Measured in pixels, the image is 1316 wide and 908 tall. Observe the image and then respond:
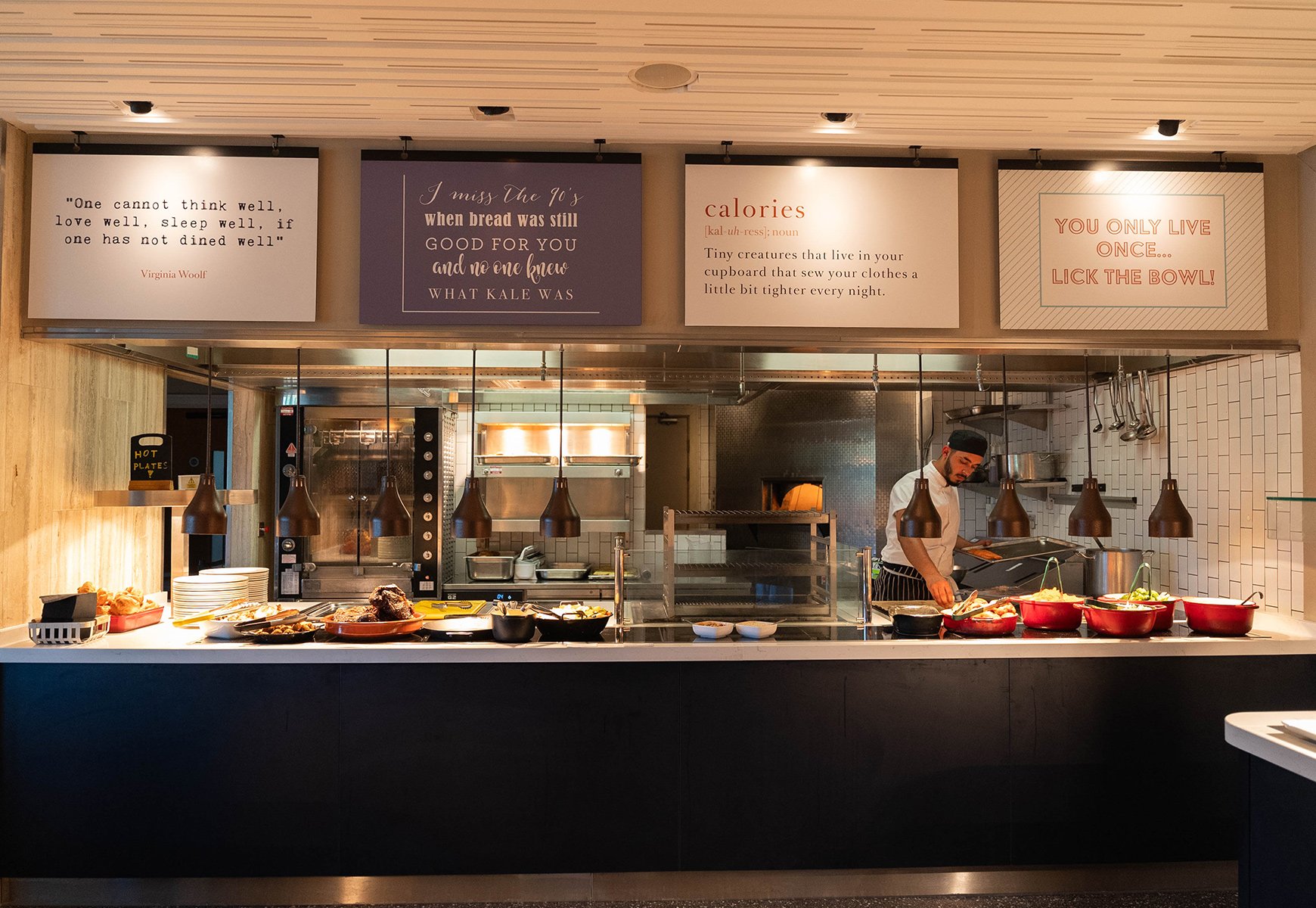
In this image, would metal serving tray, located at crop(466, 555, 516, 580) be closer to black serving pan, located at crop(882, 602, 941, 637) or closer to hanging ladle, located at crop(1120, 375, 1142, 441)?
black serving pan, located at crop(882, 602, 941, 637)

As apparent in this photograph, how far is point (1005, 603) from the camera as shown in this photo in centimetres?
395

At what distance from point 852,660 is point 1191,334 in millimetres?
2104

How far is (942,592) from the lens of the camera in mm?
4629

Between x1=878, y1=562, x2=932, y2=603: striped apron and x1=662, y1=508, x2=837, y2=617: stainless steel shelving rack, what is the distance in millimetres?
888

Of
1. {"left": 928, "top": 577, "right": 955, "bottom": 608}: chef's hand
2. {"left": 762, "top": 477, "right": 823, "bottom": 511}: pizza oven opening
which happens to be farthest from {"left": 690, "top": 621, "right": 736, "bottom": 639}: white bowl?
{"left": 762, "top": 477, "right": 823, "bottom": 511}: pizza oven opening

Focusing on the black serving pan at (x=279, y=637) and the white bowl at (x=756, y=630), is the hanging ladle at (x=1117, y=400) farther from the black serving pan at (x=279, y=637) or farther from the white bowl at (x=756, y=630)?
the black serving pan at (x=279, y=637)

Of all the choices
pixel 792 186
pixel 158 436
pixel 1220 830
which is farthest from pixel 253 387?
pixel 1220 830

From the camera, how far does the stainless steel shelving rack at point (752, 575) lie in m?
4.32

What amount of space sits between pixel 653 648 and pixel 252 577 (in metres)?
2.47

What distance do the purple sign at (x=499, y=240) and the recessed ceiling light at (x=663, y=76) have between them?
23.0 inches

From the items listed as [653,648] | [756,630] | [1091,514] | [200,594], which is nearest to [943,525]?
[1091,514]

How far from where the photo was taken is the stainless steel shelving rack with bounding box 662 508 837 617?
14.2ft

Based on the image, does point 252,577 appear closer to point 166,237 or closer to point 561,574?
point 166,237

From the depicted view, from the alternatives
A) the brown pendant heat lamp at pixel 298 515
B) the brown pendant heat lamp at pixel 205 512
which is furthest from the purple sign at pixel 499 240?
the brown pendant heat lamp at pixel 205 512
